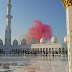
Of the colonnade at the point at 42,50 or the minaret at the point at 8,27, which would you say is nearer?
the colonnade at the point at 42,50

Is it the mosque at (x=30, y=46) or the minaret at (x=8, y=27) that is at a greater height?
the minaret at (x=8, y=27)

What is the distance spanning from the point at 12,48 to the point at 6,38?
369 cm

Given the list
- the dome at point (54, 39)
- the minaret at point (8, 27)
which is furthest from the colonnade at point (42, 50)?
the minaret at point (8, 27)

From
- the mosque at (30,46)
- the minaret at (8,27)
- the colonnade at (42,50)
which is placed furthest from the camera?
the minaret at (8,27)

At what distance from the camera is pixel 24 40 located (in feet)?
139

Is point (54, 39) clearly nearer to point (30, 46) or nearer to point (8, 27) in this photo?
point (30, 46)

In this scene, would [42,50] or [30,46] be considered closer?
[42,50]

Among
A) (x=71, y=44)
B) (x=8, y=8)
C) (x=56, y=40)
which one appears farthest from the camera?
(x=8, y=8)

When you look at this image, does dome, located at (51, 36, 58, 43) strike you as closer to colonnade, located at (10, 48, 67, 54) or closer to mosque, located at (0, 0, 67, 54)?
mosque, located at (0, 0, 67, 54)

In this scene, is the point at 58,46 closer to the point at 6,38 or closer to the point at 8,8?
the point at 6,38

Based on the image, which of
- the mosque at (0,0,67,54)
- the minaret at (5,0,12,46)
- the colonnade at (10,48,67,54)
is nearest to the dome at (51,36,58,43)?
the mosque at (0,0,67,54)

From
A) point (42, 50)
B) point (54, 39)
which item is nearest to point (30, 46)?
point (42, 50)

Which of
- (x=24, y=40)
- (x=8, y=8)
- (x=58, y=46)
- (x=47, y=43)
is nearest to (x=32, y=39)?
(x=24, y=40)

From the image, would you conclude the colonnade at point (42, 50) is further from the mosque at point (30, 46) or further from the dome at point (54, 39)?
the dome at point (54, 39)
